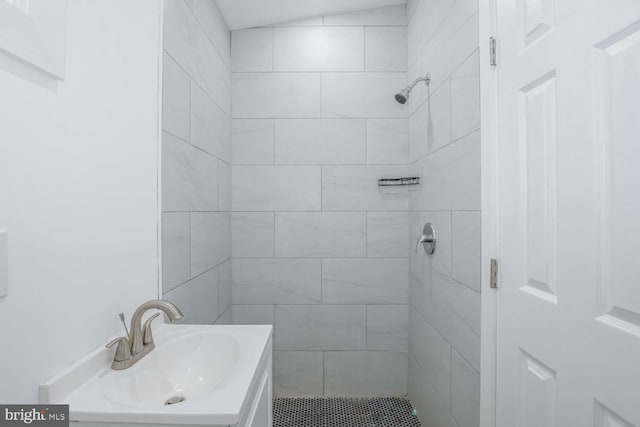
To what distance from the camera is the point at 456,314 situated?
4.55 ft

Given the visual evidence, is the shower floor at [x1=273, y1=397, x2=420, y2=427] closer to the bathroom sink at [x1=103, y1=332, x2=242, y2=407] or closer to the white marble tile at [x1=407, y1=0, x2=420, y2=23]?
the bathroom sink at [x1=103, y1=332, x2=242, y2=407]

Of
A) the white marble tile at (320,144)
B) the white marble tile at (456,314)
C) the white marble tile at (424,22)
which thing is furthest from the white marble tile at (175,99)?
the white marble tile at (456,314)

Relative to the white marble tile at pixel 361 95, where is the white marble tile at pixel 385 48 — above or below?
above

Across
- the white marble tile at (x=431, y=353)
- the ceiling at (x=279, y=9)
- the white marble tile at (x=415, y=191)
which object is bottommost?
the white marble tile at (x=431, y=353)

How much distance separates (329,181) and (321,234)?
345 mm

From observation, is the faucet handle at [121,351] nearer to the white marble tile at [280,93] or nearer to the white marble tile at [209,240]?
the white marble tile at [209,240]

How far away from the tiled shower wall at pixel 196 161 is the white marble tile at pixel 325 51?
1.38 ft

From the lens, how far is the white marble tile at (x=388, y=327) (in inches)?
82.3

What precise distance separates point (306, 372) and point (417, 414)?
0.71 meters

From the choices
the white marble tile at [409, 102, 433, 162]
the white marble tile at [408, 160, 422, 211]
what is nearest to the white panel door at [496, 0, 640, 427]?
the white marble tile at [409, 102, 433, 162]

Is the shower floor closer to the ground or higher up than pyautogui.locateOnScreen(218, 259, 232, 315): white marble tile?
closer to the ground

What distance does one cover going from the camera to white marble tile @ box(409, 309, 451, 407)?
59.1 inches

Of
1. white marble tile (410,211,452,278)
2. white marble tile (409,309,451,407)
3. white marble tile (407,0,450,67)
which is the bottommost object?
white marble tile (409,309,451,407)

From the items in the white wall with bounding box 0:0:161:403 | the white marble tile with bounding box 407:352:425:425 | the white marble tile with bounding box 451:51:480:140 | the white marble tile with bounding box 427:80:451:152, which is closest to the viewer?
the white wall with bounding box 0:0:161:403
